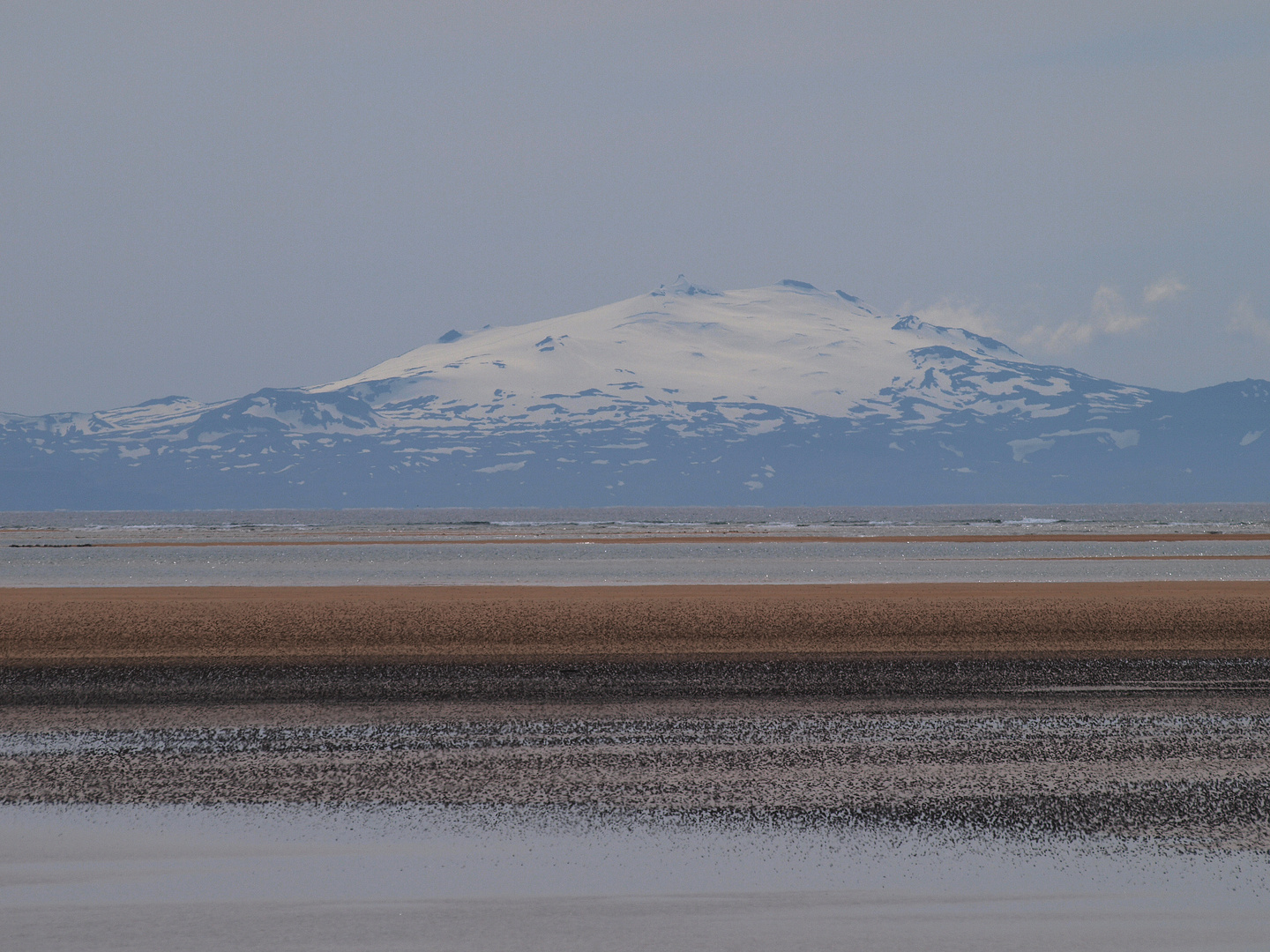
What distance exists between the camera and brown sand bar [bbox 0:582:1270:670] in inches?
835

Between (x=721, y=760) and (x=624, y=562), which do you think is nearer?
(x=721, y=760)

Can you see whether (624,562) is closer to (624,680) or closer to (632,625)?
(632,625)

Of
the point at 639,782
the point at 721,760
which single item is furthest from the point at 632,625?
the point at 639,782

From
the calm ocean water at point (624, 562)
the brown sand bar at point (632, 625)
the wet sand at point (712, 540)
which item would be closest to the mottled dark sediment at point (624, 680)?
the brown sand bar at point (632, 625)

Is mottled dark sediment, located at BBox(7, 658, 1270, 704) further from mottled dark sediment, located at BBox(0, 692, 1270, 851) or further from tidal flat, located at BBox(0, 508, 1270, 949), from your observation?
mottled dark sediment, located at BBox(0, 692, 1270, 851)

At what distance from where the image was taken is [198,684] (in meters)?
18.1

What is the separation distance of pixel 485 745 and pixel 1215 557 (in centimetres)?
4869

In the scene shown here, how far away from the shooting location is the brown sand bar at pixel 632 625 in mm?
21203

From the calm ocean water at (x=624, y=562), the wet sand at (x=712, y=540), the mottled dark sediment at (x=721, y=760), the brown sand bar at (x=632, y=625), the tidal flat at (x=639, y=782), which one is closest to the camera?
the tidal flat at (x=639, y=782)

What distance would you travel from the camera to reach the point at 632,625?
24.7 meters

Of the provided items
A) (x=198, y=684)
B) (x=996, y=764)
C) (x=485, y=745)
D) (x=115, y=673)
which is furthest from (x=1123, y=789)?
(x=115, y=673)

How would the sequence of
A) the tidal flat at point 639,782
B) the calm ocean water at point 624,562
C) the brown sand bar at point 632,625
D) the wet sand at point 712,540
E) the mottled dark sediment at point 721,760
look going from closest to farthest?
the tidal flat at point 639,782 → the mottled dark sediment at point 721,760 → the brown sand bar at point 632,625 → the calm ocean water at point 624,562 → the wet sand at point 712,540

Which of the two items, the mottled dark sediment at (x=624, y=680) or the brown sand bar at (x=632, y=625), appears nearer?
the mottled dark sediment at (x=624, y=680)

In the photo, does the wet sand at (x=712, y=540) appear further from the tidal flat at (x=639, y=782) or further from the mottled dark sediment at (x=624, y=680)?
the mottled dark sediment at (x=624, y=680)
